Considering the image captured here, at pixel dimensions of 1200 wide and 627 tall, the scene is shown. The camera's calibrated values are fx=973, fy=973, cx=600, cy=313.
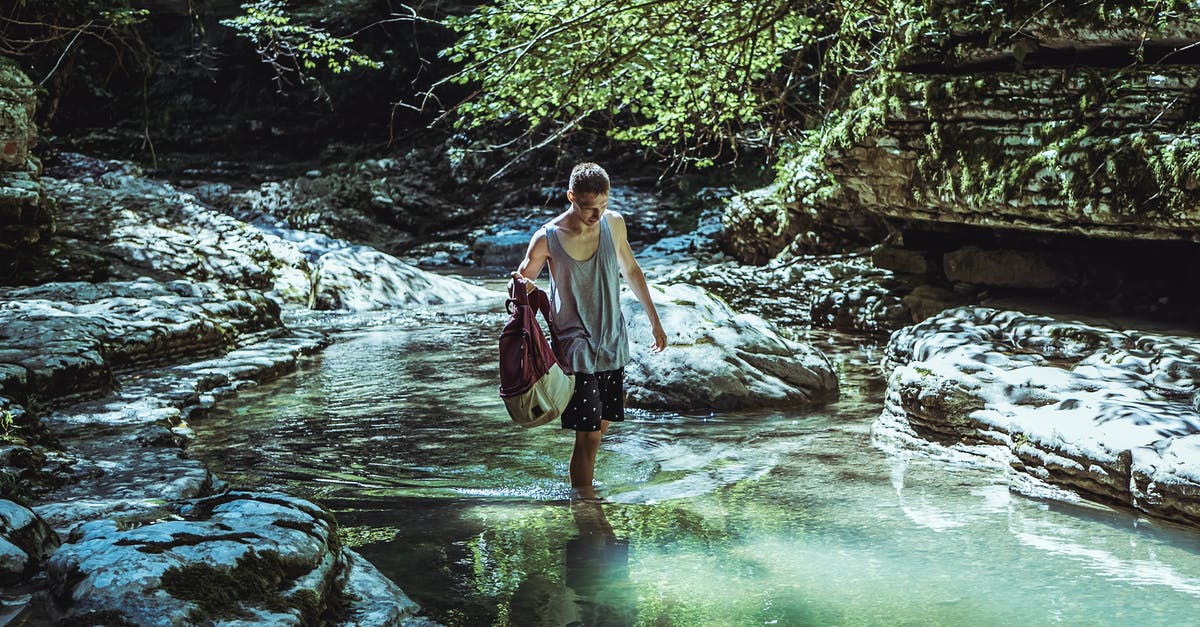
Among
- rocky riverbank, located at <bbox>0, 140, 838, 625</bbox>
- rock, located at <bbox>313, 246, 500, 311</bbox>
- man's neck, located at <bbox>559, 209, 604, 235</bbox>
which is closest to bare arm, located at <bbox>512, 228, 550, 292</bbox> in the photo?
man's neck, located at <bbox>559, 209, 604, 235</bbox>

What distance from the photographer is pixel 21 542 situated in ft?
9.99

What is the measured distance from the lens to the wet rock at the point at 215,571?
2574 mm

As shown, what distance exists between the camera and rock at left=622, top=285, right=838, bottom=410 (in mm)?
6848

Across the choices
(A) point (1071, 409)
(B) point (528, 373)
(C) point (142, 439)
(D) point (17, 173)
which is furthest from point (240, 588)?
(D) point (17, 173)

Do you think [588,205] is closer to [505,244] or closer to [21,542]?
[21,542]

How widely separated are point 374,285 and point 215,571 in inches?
425

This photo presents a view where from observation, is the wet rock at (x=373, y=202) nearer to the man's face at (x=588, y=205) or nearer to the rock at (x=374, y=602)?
the man's face at (x=588, y=205)

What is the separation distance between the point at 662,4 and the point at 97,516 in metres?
6.47

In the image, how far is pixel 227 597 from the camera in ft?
8.73

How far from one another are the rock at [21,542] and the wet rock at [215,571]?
137 millimetres

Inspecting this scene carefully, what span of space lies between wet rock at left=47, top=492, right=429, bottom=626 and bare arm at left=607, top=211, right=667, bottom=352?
2052mm

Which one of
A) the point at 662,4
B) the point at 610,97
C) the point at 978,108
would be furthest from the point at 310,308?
the point at 978,108

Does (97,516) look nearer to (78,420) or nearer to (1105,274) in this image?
(78,420)

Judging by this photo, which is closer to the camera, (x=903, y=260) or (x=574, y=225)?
(x=574, y=225)
